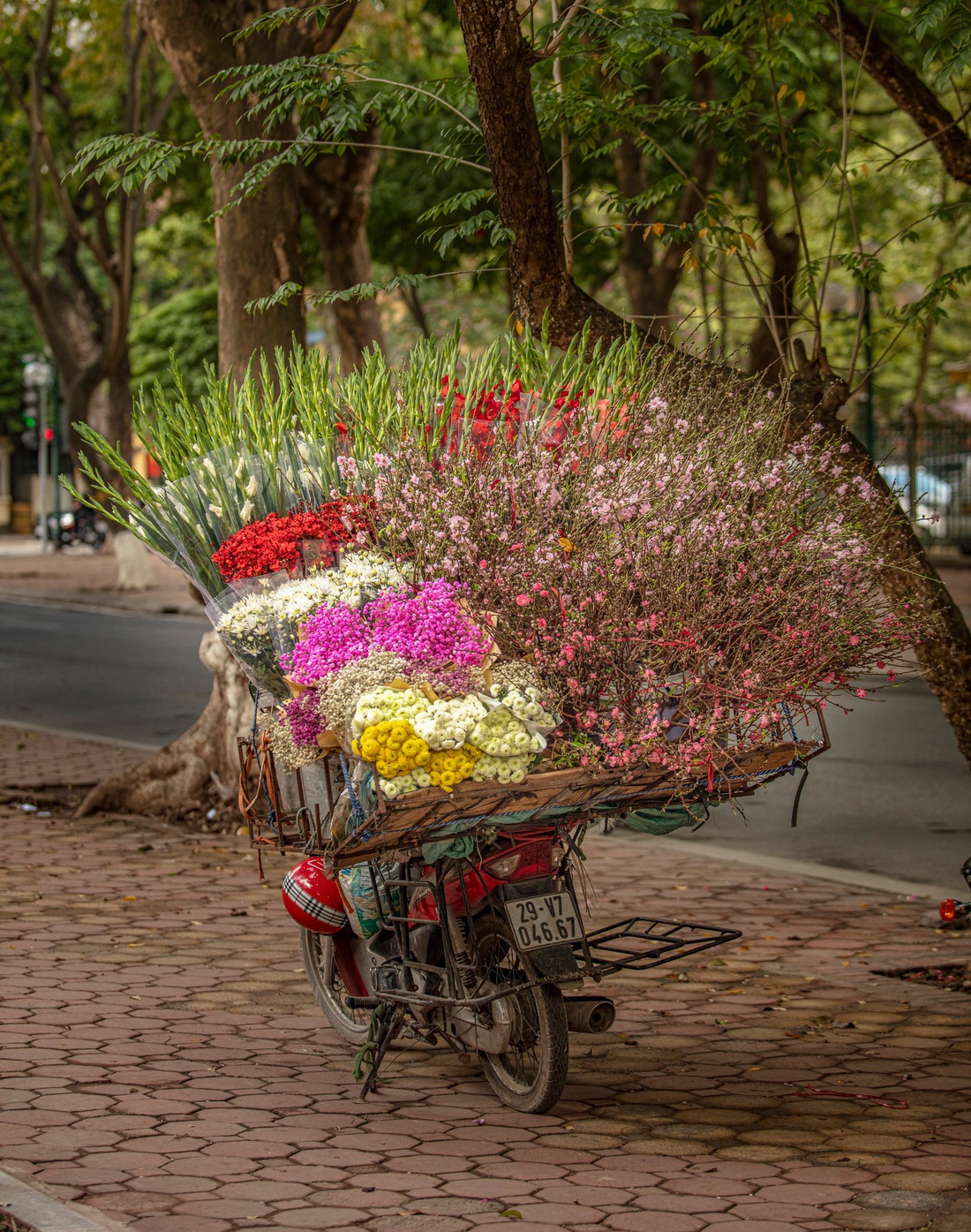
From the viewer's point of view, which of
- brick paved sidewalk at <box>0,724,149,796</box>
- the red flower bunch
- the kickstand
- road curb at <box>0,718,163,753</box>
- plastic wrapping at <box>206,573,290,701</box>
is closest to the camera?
plastic wrapping at <box>206,573,290,701</box>

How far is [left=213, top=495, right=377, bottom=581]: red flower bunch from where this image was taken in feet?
14.6

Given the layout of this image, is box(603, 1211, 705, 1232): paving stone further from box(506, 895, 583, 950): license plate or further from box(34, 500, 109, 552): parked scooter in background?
box(34, 500, 109, 552): parked scooter in background

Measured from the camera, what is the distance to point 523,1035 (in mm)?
4555

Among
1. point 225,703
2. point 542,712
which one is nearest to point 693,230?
point 542,712

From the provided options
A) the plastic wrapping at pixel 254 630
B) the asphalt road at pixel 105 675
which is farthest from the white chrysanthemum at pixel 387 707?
the asphalt road at pixel 105 675

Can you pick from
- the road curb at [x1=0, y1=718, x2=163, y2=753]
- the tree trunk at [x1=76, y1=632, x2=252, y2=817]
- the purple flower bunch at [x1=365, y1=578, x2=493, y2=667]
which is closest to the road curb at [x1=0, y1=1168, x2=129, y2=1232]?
the purple flower bunch at [x1=365, y1=578, x2=493, y2=667]

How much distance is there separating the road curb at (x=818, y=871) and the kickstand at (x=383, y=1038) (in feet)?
12.0

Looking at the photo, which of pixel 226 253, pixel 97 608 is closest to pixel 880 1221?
pixel 226 253

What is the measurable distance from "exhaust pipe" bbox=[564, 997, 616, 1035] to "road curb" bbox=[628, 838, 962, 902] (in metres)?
3.40

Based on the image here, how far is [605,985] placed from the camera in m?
6.10

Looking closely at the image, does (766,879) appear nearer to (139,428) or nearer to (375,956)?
(375,956)

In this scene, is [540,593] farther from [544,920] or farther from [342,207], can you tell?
[342,207]

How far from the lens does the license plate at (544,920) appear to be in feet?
14.2

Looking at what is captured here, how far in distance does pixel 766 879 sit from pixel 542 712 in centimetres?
423
